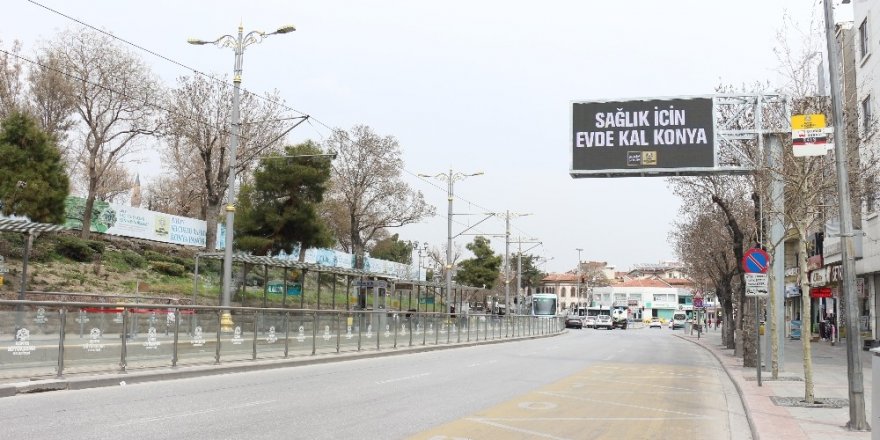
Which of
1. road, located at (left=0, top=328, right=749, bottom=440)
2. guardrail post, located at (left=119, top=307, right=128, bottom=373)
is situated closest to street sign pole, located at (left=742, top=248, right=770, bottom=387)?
road, located at (left=0, top=328, right=749, bottom=440)

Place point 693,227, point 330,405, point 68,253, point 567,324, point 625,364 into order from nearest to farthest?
point 330,405 < point 625,364 < point 68,253 < point 693,227 < point 567,324

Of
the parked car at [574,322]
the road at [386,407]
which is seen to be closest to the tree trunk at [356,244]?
the parked car at [574,322]

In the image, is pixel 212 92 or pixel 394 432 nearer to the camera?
pixel 394 432

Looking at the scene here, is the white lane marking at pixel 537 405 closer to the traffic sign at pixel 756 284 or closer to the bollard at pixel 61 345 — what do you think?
the traffic sign at pixel 756 284

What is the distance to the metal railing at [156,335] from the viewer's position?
13453mm

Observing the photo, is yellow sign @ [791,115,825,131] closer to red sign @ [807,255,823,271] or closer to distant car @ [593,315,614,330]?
red sign @ [807,255,823,271]

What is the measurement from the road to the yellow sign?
4.66 meters

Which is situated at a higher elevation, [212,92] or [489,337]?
[212,92]

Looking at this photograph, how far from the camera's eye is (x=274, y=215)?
3997cm

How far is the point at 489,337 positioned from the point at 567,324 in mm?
45396

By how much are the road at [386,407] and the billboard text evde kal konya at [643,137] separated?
7.93 meters


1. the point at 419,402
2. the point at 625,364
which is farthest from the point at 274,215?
the point at 419,402

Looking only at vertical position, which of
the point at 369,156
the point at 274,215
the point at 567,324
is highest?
the point at 369,156

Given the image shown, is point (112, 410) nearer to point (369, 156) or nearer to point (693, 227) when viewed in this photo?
point (693, 227)
